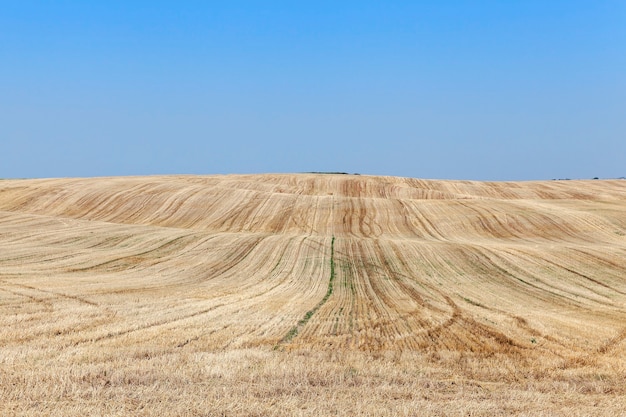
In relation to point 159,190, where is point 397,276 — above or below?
below

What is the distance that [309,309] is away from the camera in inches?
839

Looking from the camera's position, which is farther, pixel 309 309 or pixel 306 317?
pixel 309 309

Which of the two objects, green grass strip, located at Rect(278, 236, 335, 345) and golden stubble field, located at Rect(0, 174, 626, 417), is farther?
green grass strip, located at Rect(278, 236, 335, 345)

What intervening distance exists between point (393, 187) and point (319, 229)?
2821cm

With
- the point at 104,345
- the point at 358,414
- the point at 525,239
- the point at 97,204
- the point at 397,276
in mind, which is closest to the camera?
the point at 358,414

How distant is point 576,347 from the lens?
52.1 feet

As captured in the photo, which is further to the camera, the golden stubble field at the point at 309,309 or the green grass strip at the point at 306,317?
the green grass strip at the point at 306,317

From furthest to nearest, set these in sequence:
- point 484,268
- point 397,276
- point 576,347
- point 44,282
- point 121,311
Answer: point 484,268, point 397,276, point 44,282, point 121,311, point 576,347

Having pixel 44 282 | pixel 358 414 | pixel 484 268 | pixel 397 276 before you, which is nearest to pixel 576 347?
pixel 358 414

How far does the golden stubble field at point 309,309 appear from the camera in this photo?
10.8m

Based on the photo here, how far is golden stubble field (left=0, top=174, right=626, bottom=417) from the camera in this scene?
10812mm

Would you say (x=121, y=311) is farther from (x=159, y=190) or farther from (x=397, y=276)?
(x=159, y=190)

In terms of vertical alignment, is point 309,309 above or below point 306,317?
below

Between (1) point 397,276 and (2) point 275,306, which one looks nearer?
(2) point 275,306
